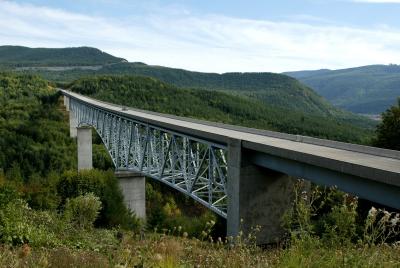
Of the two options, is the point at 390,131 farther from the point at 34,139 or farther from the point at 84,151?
the point at 34,139

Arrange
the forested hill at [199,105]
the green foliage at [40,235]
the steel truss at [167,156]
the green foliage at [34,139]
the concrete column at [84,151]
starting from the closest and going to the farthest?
the green foliage at [40,235], the steel truss at [167,156], the concrete column at [84,151], the green foliage at [34,139], the forested hill at [199,105]

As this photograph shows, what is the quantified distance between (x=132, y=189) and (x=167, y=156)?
11.3 meters

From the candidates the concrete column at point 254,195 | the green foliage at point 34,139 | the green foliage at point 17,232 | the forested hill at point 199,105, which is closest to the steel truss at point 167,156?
the concrete column at point 254,195

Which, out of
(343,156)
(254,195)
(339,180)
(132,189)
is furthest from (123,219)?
(339,180)

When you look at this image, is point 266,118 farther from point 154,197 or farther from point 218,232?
point 218,232

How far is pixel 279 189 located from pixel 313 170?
13.1 ft

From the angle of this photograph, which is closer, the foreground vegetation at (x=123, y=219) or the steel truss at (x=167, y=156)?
the foreground vegetation at (x=123, y=219)

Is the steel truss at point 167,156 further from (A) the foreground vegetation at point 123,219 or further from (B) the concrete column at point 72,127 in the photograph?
(B) the concrete column at point 72,127

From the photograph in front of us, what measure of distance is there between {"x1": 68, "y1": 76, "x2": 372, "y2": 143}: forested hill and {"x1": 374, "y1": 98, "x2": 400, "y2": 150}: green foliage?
7061 centimetres

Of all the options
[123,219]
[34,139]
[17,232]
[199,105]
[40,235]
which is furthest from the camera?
[199,105]

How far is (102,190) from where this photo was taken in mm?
33594

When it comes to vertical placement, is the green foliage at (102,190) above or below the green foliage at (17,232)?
below

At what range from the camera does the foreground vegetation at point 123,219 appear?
17.2ft

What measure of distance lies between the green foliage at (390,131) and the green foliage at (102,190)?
677 inches
